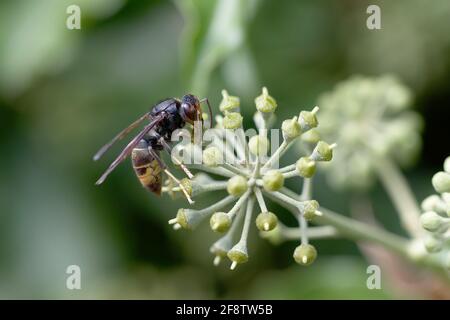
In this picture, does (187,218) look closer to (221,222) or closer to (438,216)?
(221,222)

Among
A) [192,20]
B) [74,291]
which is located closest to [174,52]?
[192,20]

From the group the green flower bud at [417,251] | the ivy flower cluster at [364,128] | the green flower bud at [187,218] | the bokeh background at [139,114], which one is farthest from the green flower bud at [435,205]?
the bokeh background at [139,114]

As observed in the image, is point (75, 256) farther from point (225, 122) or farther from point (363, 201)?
point (225, 122)

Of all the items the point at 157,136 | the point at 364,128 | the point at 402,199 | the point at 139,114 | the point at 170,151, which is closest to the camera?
the point at 170,151

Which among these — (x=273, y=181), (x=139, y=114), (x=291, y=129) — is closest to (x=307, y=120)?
(x=291, y=129)

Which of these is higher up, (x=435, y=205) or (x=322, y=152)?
(x=322, y=152)
